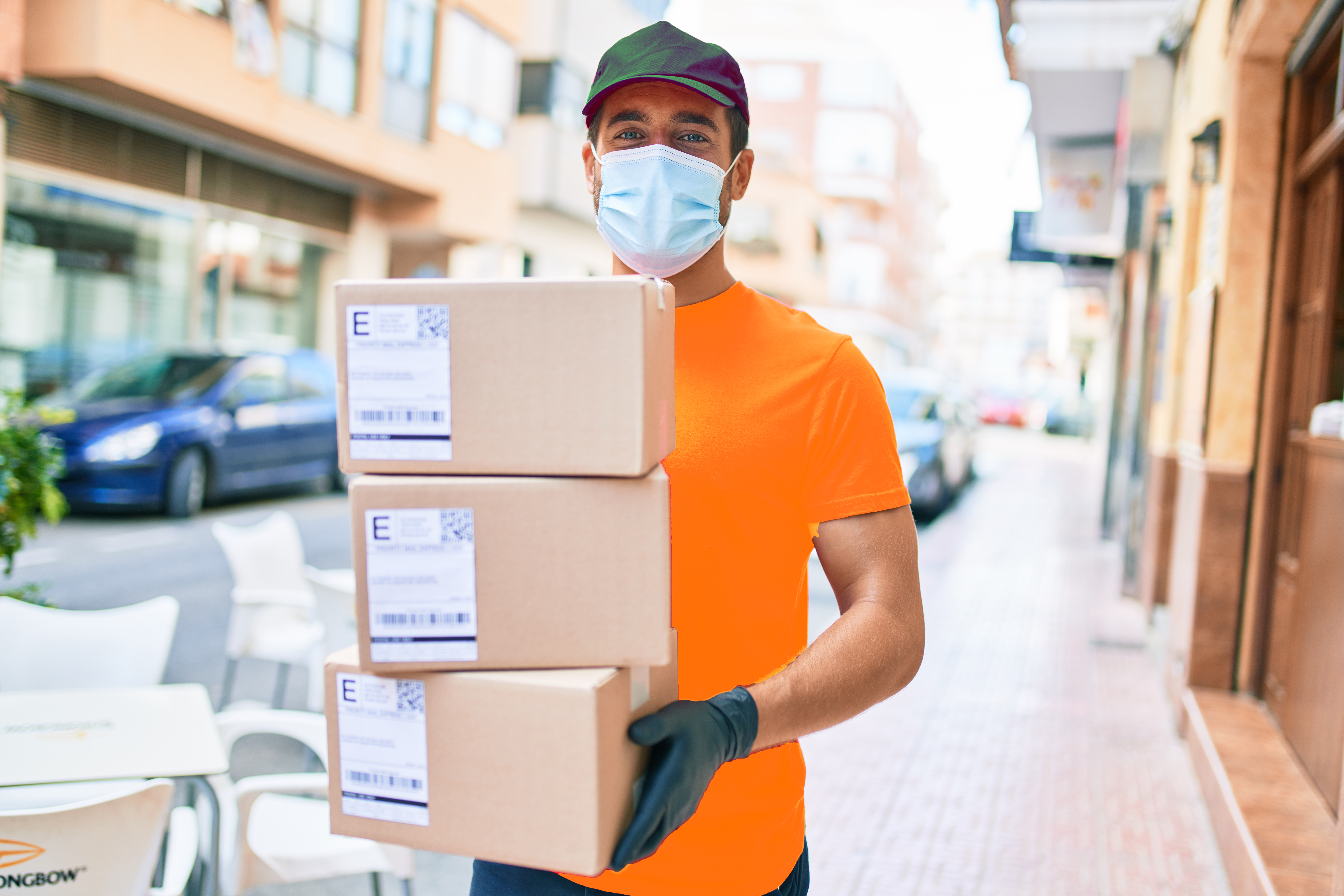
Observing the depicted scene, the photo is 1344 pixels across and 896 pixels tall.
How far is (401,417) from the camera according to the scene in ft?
4.33

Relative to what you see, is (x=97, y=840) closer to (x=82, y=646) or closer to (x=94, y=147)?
(x=82, y=646)

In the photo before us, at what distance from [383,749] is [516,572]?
0.29 metres

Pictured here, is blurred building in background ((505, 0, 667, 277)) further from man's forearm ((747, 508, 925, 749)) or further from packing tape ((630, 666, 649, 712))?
packing tape ((630, 666, 649, 712))

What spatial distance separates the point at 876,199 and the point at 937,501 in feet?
162

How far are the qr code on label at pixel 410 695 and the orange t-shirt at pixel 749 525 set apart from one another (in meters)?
0.41

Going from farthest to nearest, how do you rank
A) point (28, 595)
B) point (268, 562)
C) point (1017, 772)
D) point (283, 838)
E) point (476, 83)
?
point (476, 83), point (268, 562), point (1017, 772), point (28, 595), point (283, 838)

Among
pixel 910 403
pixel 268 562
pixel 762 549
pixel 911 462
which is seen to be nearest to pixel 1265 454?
pixel 762 549

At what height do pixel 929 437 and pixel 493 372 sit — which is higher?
pixel 493 372

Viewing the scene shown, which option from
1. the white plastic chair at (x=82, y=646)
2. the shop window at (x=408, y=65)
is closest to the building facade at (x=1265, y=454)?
the white plastic chair at (x=82, y=646)

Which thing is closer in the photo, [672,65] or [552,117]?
[672,65]

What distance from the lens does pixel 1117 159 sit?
12.1 metres

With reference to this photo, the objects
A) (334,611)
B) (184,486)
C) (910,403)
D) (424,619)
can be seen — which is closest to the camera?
(424,619)

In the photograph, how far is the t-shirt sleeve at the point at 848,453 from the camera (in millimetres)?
1599

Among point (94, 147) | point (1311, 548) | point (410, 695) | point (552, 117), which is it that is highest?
point (552, 117)
